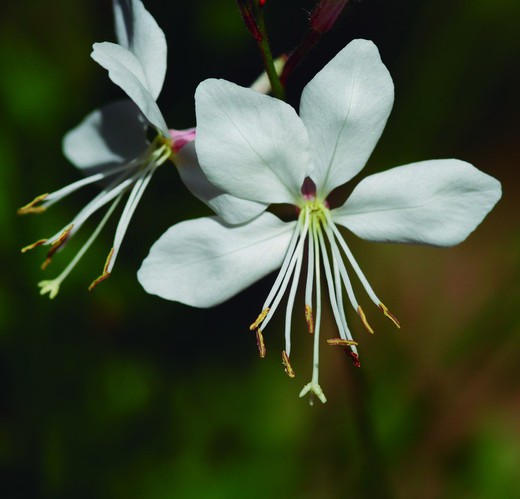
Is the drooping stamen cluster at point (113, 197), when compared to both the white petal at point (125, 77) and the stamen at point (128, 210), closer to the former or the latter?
the stamen at point (128, 210)

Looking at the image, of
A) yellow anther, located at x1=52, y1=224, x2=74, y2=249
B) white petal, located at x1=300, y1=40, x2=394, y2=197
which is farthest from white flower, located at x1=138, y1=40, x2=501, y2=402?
yellow anther, located at x1=52, y1=224, x2=74, y2=249

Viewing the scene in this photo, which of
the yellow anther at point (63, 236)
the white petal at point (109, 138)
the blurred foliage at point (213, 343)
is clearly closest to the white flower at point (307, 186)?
the yellow anther at point (63, 236)

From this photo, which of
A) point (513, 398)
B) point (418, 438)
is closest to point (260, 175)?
point (418, 438)

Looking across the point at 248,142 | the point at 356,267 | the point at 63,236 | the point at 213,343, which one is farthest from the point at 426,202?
the point at 213,343

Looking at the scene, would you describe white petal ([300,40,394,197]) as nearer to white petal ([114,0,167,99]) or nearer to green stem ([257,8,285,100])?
green stem ([257,8,285,100])

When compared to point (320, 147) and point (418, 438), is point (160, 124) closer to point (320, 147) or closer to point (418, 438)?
point (320, 147)
